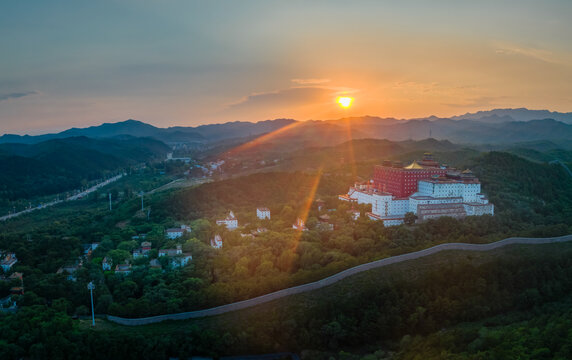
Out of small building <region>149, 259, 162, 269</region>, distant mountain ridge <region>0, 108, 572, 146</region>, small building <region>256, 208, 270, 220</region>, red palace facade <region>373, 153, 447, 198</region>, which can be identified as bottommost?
small building <region>149, 259, 162, 269</region>

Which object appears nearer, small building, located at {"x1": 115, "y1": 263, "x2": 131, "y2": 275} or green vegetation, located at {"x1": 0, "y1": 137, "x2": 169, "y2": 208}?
small building, located at {"x1": 115, "y1": 263, "x2": 131, "y2": 275}

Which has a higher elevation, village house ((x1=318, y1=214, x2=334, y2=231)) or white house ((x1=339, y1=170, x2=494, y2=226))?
white house ((x1=339, y1=170, x2=494, y2=226))

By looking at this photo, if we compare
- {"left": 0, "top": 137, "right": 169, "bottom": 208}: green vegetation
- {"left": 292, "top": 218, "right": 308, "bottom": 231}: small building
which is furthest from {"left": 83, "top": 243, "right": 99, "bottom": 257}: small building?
{"left": 0, "top": 137, "right": 169, "bottom": 208}: green vegetation

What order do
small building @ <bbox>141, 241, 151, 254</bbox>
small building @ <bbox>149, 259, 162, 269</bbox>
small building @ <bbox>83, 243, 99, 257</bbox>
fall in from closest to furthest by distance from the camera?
small building @ <bbox>149, 259, 162, 269</bbox> → small building @ <bbox>141, 241, 151, 254</bbox> → small building @ <bbox>83, 243, 99, 257</bbox>

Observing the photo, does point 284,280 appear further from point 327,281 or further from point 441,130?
point 441,130

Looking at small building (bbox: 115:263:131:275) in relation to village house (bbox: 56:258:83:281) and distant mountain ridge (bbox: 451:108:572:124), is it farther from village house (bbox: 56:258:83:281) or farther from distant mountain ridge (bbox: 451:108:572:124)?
distant mountain ridge (bbox: 451:108:572:124)

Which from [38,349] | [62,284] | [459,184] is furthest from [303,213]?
[38,349]
